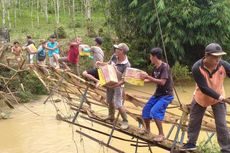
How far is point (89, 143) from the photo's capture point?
821 centimetres

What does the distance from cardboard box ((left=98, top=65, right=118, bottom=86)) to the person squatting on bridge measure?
103 millimetres

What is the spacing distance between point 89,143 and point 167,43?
549cm

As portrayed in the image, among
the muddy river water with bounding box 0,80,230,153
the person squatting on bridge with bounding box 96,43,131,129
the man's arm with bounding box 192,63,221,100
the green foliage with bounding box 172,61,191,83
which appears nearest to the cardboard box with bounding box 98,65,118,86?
the person squatting on bridge with bounding box 96,43,131,129

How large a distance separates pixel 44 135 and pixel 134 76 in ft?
15.6

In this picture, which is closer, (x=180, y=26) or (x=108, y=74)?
(x=108, y=74)

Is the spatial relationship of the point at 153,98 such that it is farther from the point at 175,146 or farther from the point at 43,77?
the point at 43,77

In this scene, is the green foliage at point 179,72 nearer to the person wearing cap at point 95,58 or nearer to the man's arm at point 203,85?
the person wearing cap at point 95,58

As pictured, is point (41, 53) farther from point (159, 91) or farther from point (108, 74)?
point (159, 91)

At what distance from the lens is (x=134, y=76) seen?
14.8 ft

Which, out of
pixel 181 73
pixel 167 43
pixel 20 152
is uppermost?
pixel 167 43

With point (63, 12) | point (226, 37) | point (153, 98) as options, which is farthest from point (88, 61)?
point (63, 12)

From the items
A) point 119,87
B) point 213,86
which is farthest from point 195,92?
point 119,87

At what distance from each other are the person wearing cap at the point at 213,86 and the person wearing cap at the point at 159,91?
0.62 meters

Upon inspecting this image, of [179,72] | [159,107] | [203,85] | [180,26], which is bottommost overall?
[179,72]
